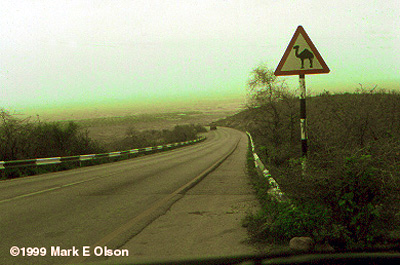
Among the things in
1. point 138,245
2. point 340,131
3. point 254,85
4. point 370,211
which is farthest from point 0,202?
point 254,85

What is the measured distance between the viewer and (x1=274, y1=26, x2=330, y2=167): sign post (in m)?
5.38

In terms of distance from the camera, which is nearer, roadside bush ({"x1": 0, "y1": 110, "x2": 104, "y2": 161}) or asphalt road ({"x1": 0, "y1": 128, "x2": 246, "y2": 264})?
asphalt road ({"x1": 0, "y1": 128, "x2": 246, "y2": 264})

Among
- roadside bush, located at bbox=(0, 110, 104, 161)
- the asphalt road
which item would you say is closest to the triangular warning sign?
the asphalt road

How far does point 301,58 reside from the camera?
5441 millimetres

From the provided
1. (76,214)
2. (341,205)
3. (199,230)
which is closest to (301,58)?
(341,205)

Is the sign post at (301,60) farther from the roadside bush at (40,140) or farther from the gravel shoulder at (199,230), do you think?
the roadside bush at (40,140)

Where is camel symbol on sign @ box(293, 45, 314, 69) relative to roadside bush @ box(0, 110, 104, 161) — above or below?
above

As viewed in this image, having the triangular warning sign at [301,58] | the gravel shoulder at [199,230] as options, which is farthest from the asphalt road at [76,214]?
the triangular warning sign at [301,58]

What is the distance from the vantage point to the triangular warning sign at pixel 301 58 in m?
5.38

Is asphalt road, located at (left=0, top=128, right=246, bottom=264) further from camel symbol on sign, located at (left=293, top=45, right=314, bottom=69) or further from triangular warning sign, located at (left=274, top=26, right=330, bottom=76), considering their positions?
camel symbol on sign, located at (left=293, top=45, right=314, bottom=69)

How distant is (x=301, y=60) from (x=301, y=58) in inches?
1.5

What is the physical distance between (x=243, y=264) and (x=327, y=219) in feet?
7.84

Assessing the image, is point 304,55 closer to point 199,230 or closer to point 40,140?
point 199,230

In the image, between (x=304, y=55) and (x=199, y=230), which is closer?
(x=199, y=230)
